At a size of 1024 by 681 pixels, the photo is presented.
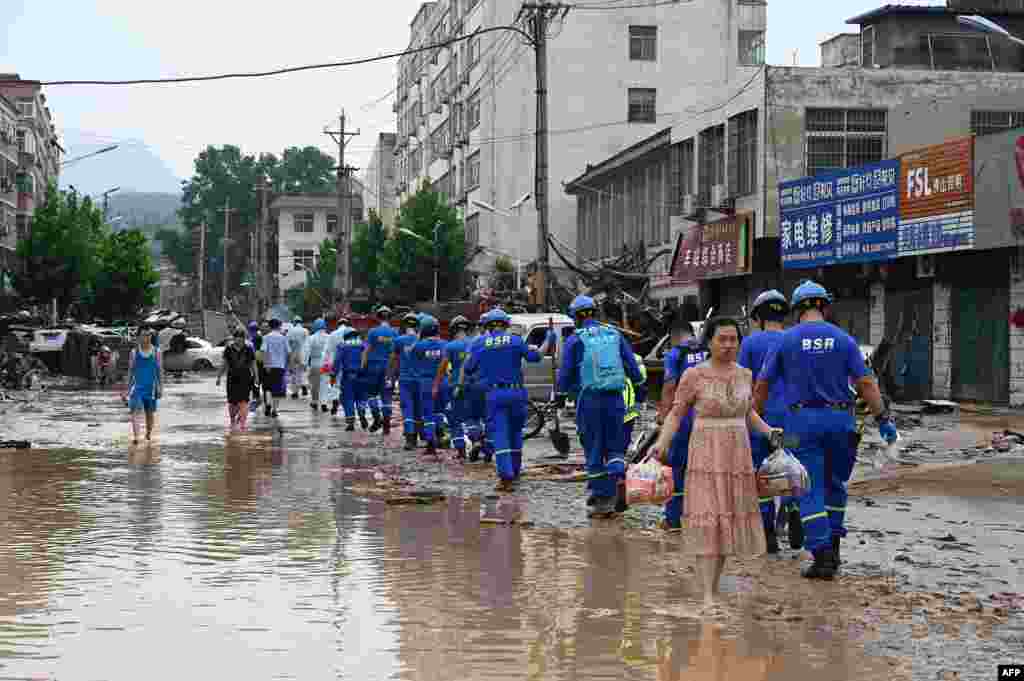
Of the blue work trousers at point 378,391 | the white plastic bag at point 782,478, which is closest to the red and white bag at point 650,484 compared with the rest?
the white plastic bag at point 782,478

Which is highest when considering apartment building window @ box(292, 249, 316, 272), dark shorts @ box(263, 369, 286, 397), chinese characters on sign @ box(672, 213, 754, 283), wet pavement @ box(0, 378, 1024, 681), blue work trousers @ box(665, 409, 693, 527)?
apartment building window @ box(292, 249, 316, 272)

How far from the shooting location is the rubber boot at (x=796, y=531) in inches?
406

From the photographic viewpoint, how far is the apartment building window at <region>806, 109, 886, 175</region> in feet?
113

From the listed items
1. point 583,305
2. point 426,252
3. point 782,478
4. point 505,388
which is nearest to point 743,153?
point 505,388

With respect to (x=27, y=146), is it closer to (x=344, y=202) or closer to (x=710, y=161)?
(x=344, y=202)

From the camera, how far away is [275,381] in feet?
94.6

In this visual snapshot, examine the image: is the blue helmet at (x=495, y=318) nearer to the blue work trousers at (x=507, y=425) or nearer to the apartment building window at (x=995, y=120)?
the blue work trousers at (x=507, y=425)

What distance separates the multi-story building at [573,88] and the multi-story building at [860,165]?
45.1ft

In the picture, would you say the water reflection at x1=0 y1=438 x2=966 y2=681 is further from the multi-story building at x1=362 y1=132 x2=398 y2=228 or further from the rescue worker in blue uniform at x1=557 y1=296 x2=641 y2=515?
the multi-story building at x1=362 y1=132 x2=398 y2=228

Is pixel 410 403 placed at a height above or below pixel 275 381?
below

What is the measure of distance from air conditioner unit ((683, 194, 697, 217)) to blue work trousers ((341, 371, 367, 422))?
17.2 m

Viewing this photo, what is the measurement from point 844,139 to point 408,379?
18.6m

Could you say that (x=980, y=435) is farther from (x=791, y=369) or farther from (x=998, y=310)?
(x=791, y=369)

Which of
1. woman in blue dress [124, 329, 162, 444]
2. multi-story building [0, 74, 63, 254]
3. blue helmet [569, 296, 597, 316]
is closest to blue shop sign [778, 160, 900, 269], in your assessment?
woman in blue dress [124, 329, 162, 444]
